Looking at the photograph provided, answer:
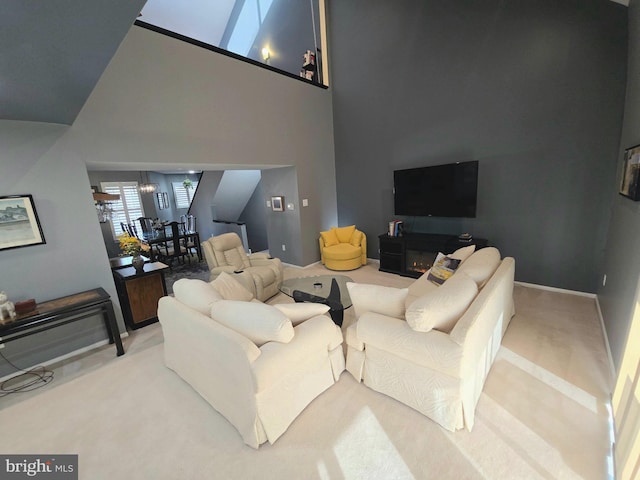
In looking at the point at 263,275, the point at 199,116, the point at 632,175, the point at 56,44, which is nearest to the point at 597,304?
the point at 632,175

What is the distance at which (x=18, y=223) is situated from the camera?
2453 millimetres

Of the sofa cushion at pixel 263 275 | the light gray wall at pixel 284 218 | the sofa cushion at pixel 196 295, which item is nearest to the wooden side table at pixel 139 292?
the sofa cushion at pixel 263 275

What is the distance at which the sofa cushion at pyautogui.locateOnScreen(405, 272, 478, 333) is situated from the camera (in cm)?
172

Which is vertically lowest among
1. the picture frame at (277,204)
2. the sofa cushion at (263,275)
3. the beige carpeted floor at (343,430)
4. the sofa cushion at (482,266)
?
the beige carpeted floor at (343,430)

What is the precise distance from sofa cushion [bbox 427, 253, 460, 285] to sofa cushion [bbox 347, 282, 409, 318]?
41.6 inches

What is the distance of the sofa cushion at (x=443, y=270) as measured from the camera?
2.89 metres

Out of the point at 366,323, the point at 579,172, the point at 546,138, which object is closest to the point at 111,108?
the point at 366,323

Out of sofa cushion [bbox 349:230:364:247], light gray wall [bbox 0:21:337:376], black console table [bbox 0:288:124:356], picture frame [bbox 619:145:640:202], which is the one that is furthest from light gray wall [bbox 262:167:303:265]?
picture frame [bbox 619:145:640:202]

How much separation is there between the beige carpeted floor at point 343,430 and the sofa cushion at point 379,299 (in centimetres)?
63

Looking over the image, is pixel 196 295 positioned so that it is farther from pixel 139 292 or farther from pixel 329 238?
pixel 329 238

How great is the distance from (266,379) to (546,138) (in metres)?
4.27

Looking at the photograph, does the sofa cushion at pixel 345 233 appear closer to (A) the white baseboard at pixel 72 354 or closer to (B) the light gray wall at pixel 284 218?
(B) the light gray wall at pixel 284 218

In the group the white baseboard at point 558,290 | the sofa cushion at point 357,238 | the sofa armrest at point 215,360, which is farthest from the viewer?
the sofa cushion at point 357,238

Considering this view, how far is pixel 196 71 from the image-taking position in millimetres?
3441
